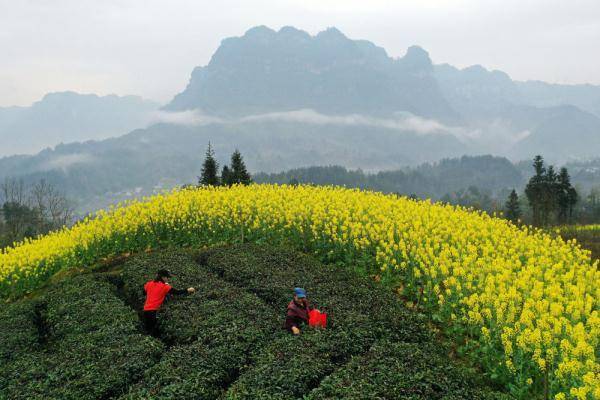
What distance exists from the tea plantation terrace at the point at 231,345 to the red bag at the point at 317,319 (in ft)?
0.94

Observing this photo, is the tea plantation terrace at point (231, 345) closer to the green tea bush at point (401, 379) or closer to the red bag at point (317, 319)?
the green tea bush at point (401, 379)

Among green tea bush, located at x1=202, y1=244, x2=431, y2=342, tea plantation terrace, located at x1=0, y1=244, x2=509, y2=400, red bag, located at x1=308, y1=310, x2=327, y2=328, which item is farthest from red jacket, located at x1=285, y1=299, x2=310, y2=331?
green tea bush, located at x1=202, y1=244, x2=431, y2=342

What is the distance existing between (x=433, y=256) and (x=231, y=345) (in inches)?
292

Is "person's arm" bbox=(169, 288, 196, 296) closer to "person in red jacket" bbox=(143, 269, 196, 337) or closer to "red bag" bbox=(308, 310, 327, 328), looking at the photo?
"person in red jacket" bbox=(143, 269, 196, 337)

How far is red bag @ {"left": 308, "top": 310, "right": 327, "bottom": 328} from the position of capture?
39.7 ft

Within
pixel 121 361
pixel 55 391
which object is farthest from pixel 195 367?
pixel 55 391

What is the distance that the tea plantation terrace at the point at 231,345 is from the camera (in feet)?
31.1

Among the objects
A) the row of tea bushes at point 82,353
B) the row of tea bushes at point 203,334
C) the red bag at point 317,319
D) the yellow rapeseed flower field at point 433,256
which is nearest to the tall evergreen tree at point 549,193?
the yellow rapeseed flower field at point 433,256

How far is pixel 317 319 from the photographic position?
1214 centimetres

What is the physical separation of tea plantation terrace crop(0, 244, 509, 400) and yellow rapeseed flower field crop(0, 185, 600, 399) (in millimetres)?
1109

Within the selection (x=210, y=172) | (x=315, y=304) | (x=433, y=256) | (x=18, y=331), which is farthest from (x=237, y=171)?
(x=315, y=304)

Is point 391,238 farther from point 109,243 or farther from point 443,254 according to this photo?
point 109,243

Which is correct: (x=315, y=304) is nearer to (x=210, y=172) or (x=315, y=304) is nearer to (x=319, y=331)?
(x=319, y=331)

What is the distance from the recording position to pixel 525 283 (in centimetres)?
1317
